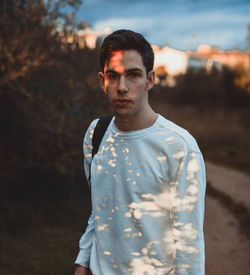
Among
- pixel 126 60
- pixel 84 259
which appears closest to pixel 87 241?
pixel 84 259

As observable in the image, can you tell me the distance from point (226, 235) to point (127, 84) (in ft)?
19.4

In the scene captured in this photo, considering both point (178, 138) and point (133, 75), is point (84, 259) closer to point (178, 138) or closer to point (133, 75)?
point (178, 138)

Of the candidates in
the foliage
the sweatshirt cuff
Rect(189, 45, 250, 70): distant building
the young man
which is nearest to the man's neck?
the young man

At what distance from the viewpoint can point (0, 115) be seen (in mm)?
7324

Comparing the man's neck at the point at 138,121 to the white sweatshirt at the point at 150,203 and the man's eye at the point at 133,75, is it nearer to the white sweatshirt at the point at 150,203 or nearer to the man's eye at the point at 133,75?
the white sweatshirt at the point at 150,203

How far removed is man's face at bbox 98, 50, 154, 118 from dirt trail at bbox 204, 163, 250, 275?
170 inches

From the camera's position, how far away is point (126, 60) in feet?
6.89

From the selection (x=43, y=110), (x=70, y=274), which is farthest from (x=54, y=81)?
(x=70, y=274)

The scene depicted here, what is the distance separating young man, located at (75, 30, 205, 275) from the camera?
1.93 m

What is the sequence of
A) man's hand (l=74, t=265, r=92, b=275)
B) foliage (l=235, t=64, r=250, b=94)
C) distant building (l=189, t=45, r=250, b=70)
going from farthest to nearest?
distant building (l=189, t=45, r=250, b=70), foliage (l=235, t=64, r=250, b=94), man's hand (l=74, t=265, r=92, b=275)

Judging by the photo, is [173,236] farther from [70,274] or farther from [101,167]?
[70,274]

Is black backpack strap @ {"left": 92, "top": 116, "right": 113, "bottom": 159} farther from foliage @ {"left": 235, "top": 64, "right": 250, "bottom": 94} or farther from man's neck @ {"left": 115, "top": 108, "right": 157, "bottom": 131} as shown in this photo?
foliage @ {"left": 235, "top": 64, "right": 250, "bottom": 94}

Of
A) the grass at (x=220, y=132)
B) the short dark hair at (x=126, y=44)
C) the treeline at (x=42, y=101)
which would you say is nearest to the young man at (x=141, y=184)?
the short dark hair at (x=126, y=44)

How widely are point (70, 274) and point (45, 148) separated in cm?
275
